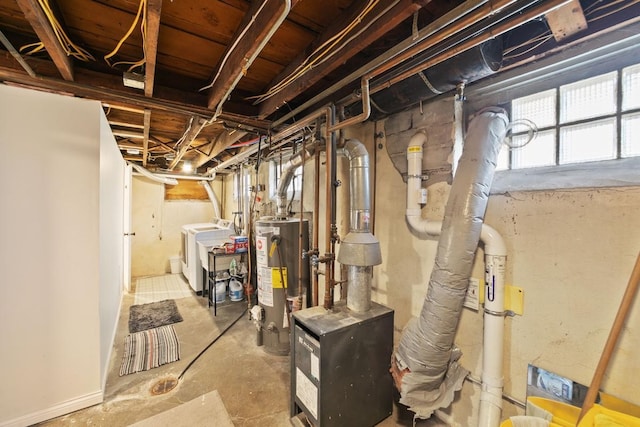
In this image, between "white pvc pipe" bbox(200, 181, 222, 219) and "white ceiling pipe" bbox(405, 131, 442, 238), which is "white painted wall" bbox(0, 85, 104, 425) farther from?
"white pvc pipe" bbox(200, 181, 222, 219)

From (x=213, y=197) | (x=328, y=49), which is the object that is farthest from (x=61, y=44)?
(x=213, y=197)

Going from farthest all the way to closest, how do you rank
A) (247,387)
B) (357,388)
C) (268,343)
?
1. (268,343)
2. (247,387)
3. (357,388)

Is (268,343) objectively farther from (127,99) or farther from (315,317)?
(127,99)

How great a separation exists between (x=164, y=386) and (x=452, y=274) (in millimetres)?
2423

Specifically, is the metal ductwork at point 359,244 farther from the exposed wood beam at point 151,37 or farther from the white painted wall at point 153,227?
the white painted wall at point 153,227

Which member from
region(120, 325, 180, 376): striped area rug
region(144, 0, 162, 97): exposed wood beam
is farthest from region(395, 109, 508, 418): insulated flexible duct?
region(120, 325, 180, 376): striped area rug

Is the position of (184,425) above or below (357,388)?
below

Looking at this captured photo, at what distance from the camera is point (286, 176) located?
8.53 feet

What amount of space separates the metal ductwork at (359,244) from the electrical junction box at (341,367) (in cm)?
14

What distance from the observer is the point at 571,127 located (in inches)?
49.6

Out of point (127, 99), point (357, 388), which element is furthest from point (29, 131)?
point (357, 388)

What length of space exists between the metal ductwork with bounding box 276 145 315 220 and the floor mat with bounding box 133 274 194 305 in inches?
109

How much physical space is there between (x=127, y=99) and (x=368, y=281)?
7.33ft

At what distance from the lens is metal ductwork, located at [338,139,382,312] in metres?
1.65
